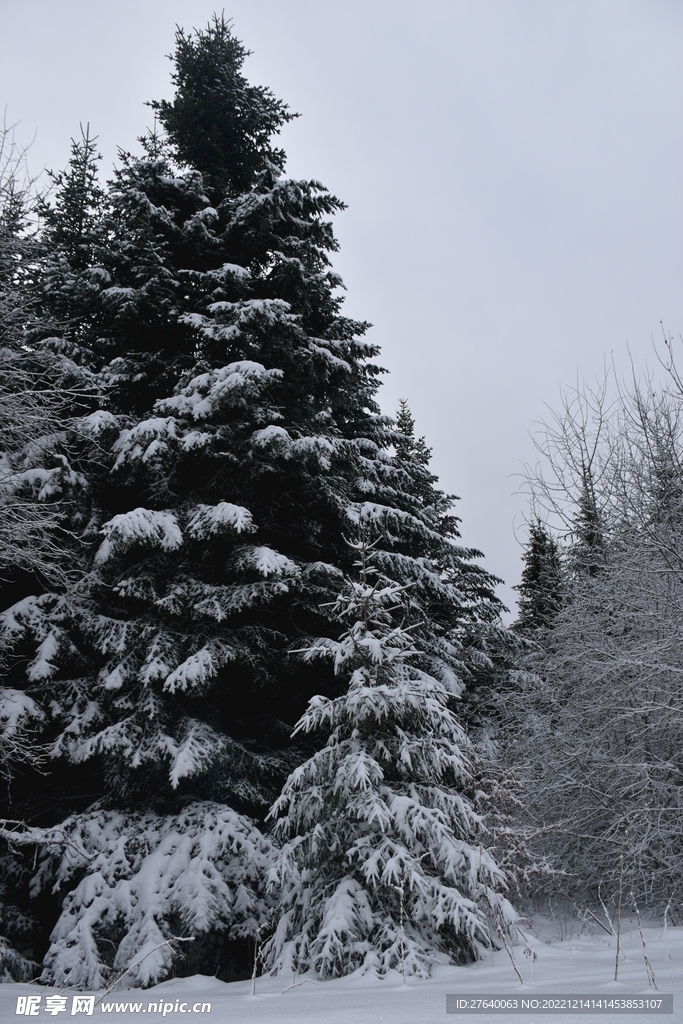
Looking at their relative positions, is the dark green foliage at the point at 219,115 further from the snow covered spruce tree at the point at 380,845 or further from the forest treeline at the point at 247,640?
the snow covered spruce tree at the point at 380,845

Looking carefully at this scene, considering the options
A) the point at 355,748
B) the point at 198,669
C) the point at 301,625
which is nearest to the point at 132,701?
the point at 198,669

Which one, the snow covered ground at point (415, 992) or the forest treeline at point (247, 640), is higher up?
the forest treeline at point (247, 640)

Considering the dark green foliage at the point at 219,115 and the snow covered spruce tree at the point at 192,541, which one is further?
the dark green foliage at the point at 219,115

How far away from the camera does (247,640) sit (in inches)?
408

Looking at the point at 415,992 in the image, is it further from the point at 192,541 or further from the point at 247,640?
the point at 192,541

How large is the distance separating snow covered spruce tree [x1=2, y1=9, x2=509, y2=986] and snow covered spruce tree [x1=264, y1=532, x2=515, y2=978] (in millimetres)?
1660

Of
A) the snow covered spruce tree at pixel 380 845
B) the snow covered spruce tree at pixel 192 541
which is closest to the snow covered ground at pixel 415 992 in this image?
A: the snow covered spruce tree at pixel 380 845

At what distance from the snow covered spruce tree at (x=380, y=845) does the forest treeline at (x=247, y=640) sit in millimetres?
40

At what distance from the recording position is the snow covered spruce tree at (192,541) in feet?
28.6

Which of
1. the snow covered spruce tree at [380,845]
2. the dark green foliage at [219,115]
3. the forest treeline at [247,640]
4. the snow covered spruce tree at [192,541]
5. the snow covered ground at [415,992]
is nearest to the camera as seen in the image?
the snow covered ground at [415,992]

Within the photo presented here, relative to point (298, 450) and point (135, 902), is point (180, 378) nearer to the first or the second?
point (298, 450)

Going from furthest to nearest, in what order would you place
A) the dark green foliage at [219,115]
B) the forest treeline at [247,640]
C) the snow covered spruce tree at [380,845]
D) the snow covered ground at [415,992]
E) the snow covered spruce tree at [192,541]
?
the dark green foliage at [219,115]
the snow covered spruce tree at [192,541]
the forest treeline at [247,640]
the snow covered spruce tree at [380,845]
the snow covered ground at [415,992]

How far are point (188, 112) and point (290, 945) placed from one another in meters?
15.4

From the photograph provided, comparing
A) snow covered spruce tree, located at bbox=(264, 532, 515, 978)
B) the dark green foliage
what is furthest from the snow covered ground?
the dark green foliage
